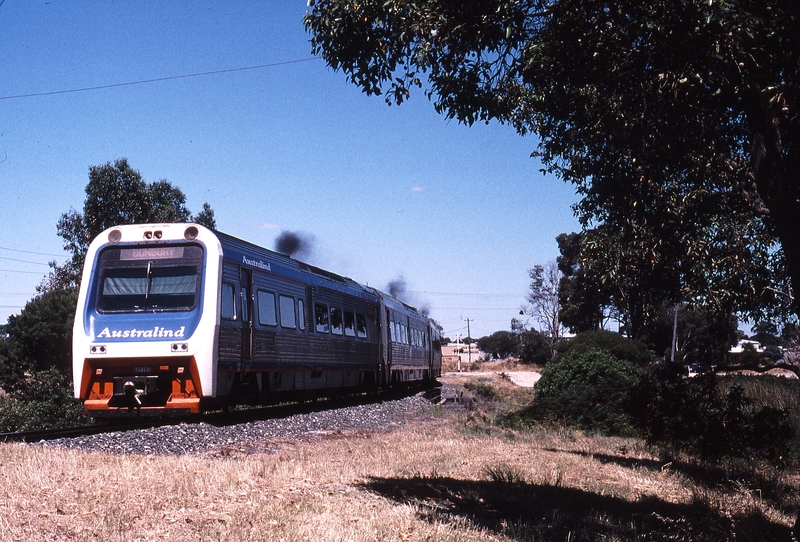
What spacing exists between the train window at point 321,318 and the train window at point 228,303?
4.81 m

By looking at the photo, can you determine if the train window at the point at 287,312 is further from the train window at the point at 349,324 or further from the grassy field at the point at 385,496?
the grassy field at the point at 385,496

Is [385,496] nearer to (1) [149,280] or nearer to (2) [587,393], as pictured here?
(1) [149,280]

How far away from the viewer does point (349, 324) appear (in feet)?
72.3

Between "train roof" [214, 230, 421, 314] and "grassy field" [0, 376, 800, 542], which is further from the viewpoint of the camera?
"train roof" [214, 230, 421, 314]

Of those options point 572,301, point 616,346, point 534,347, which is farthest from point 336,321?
point 534,347

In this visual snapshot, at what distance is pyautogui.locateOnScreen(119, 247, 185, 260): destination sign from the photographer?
13969mm

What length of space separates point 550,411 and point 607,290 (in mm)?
5183

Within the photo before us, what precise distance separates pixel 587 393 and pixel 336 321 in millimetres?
6818

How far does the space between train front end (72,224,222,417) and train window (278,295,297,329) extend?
10.6 ft

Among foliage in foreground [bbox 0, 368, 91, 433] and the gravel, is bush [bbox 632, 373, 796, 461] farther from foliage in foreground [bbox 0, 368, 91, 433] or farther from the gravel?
foliage in foreground [bbox 0, 368, 91, 433]

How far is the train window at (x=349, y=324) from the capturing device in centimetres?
2170

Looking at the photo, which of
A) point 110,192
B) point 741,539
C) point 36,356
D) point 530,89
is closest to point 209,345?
point 530,89

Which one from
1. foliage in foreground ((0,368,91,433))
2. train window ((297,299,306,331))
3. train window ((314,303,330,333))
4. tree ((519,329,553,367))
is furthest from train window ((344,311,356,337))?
tree ((519,329,553,367))

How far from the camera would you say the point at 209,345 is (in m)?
13.3
